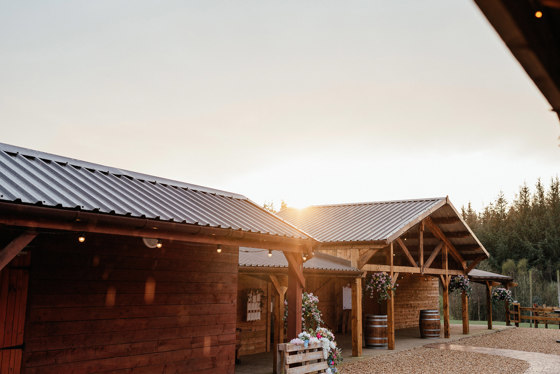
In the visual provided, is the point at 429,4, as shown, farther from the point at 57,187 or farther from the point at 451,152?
the point at 451,152

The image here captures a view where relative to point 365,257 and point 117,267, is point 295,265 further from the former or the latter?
point 365,257

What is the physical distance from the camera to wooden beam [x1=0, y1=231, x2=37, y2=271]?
548cm

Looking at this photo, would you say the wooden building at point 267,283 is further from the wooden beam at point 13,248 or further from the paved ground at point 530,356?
the wooden beam at point 13,248

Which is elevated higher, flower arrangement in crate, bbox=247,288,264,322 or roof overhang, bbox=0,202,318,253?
roof overhang, bbox=0,202,318,253

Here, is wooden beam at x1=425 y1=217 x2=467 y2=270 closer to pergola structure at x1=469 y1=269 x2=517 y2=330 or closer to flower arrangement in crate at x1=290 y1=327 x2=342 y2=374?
pergola structure at x1=469 y1=269 x2=517 y2=330

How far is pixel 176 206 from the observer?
8.14 m

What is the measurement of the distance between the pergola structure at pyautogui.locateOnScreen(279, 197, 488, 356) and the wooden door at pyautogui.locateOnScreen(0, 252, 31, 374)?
8.92 metres

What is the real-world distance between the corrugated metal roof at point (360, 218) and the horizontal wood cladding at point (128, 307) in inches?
219

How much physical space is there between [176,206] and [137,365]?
2624 mm

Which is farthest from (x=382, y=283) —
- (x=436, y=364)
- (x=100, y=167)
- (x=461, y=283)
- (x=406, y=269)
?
(x=100, y=167)

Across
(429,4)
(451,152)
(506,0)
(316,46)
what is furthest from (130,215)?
(451,152)

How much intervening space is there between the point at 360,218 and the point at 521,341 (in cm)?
787

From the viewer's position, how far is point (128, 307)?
819 cm

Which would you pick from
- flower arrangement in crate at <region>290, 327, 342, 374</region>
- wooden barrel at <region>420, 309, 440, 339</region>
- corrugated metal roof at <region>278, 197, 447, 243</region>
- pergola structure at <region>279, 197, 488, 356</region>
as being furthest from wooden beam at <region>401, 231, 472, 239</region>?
flower arrangement in crate at <region>290, 327, 342, 374</region>
